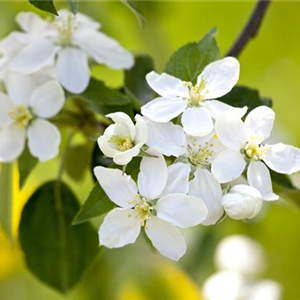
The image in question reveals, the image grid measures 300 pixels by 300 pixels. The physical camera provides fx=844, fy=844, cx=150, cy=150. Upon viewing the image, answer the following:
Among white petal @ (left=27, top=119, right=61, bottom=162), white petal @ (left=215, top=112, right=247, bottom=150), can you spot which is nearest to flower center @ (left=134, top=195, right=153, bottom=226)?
white petal @ (left=215, top=112, right=247, bottom=150)

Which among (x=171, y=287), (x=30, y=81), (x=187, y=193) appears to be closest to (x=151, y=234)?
(x=187, y=193)

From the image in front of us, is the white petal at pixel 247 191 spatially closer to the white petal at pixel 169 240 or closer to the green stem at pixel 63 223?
the white petal at pixel 169 240

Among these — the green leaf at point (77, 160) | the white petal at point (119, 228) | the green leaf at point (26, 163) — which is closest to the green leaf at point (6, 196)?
the green leaf at point (26, 163)

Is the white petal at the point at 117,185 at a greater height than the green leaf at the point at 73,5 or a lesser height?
lesser

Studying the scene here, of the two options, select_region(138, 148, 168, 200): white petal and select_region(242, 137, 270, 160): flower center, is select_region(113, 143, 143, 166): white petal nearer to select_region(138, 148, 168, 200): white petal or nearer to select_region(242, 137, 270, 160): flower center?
select_region(138, 148, 168, 200): white petal

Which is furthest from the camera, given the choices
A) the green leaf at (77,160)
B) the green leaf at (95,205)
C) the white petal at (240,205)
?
the green leaf at (77,160)

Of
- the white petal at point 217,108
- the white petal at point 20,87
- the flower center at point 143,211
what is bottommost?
the white petal at point 20,87

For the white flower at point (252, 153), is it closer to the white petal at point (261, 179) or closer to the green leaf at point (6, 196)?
the white petal at point (261, 179)

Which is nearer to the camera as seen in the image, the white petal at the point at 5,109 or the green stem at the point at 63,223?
the white petal at the point at 5,109

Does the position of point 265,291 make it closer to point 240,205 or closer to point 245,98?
point 245,98

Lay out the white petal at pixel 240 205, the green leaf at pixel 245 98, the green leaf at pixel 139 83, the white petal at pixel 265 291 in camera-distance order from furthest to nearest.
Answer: the white petal at pixel 265 291 → the green leaf at pixel 139 83 → the green leaf at pixel 245 98 → the white petal at pixel 240 205
